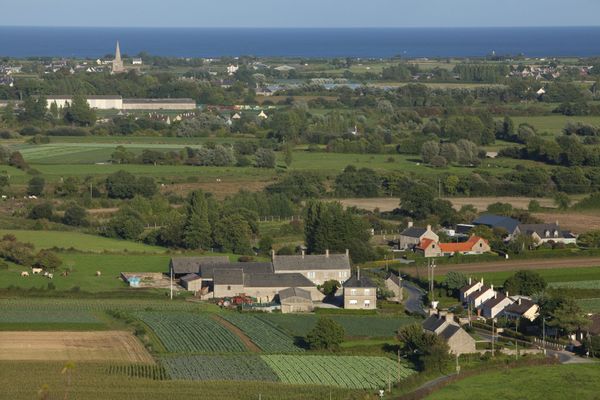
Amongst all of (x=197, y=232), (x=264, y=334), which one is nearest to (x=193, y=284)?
(x=197, y=232)

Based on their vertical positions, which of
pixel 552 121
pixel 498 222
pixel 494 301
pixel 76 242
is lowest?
pixel 552 121

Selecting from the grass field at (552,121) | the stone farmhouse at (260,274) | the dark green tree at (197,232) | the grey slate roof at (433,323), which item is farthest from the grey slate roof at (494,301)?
the grass field at (552,121)

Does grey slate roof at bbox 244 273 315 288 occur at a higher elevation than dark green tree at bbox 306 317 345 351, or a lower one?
lower

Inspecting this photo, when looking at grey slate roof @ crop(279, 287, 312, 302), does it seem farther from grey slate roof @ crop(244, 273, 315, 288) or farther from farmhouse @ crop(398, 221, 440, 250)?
farmhouse @ crop(398, 221, 440, 250)

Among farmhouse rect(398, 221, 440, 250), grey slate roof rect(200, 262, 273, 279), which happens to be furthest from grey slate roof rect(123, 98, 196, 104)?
grey slate roof rect(200, 262, 273, 279)

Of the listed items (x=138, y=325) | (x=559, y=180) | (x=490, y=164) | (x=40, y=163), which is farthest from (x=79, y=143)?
(x=138, y=325)

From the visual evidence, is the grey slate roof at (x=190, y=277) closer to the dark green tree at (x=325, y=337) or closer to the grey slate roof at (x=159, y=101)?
the dark green tree at (x=325, y=337)

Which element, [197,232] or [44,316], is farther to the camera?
[197,232]

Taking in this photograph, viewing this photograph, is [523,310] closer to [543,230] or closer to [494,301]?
[494,301]
